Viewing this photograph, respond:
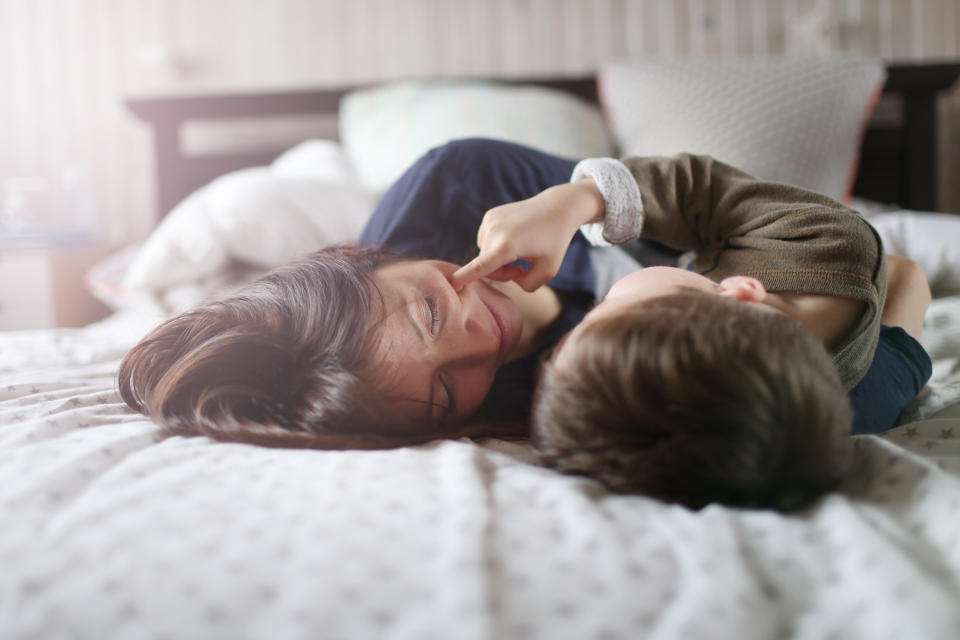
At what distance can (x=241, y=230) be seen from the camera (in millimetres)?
1238

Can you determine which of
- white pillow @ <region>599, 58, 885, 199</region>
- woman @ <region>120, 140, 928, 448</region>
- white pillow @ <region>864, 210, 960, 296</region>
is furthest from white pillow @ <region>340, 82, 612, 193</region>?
woman @ <region>120, 140, 928, 448</region>

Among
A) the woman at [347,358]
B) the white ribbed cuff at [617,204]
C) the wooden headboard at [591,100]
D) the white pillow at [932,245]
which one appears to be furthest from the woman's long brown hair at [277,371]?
the wooden headboard at [591,100]

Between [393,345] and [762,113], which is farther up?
[762,113]

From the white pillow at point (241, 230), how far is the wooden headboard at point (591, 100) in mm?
588

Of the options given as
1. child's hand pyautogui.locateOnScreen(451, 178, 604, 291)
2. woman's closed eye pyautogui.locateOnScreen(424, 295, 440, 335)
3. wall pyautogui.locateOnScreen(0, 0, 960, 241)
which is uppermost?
wall pyautogui.locateOnScreen(0, 0, 960, 241)

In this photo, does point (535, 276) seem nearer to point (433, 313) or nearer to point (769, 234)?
point (433, 313)

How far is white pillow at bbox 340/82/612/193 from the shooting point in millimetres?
1442

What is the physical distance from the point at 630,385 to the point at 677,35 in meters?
1.83

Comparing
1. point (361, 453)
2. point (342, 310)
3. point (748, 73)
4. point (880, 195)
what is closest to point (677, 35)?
point (748, 73)

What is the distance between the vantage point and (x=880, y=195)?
1802 millimetres

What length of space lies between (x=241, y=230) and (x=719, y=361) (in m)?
1.07

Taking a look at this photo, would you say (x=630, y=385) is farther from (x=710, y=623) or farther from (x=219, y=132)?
(x=219, y=132)

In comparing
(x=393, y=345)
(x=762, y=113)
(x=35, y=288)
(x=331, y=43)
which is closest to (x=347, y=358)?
(x=393, y=345)

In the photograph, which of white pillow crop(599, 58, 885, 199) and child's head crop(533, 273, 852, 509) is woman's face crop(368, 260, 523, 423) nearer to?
child's head crop(533, 273, 852, 509)
